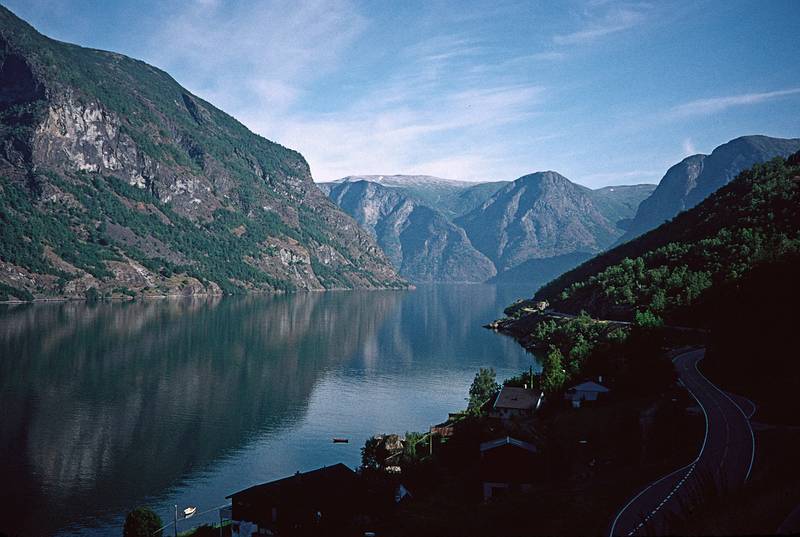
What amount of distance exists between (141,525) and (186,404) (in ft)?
133

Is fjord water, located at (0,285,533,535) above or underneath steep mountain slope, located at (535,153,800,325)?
underneath

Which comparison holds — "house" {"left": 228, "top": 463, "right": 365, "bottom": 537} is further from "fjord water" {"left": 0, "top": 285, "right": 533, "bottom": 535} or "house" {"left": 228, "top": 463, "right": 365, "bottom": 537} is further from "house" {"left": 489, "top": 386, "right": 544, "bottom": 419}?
"house" {"left": 489, "top": 386, "right": 544, "bottom": 419}

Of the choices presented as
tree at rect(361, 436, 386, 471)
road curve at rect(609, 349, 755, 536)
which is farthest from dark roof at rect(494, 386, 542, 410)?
road curve at rect(609, 349, 755, 536)

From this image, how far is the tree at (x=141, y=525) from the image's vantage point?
37.7m

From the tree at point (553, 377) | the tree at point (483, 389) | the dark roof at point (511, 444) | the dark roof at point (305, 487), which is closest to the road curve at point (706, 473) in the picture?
the dark roof at point (511, 444)

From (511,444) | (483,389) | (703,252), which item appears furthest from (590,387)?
(703,252)

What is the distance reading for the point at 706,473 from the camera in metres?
29.2

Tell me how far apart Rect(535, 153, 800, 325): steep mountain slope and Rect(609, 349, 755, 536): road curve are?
56996 mm

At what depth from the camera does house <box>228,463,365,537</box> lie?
38.1m

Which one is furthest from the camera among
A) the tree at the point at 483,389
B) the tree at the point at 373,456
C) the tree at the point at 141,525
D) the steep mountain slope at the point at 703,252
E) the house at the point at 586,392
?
the steep mountain slope at the point at 703,252

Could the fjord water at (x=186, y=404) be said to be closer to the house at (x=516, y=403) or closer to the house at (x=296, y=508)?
the house at (x=296, y=508)

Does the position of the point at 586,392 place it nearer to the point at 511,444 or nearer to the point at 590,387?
the point at 590,387

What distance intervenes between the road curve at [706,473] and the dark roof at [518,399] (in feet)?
63.9

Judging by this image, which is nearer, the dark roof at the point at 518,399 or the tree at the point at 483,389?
the dark roof at the point at 518,399
